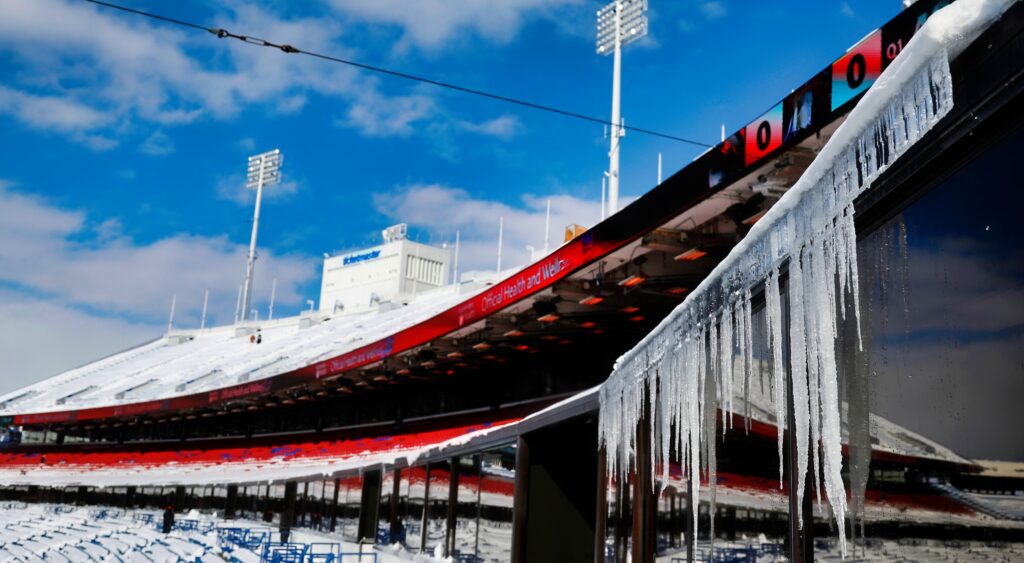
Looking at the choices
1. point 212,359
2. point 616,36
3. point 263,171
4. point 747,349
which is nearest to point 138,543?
point 747,349

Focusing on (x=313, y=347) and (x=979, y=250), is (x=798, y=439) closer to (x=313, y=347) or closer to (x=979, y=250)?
(x=979, y=250)

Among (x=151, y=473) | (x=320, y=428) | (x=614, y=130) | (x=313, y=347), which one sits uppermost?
(x=614, y=130)

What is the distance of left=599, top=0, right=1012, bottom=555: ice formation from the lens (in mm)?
2307

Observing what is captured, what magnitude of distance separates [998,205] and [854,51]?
20.8ft

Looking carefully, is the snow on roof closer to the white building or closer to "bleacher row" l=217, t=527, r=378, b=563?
"bleacher row" l=217, t=527, r=378, b=563

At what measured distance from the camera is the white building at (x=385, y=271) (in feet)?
318

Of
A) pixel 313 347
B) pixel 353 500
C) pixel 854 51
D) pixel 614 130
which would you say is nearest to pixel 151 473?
pixel 313 347

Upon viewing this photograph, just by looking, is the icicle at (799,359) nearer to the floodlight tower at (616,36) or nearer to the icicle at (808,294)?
the icicle at (808,294)

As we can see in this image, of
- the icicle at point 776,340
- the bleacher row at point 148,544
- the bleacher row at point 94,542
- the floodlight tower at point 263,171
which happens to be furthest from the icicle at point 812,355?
the floodlight tower at point 263,171

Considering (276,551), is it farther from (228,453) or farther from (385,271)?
(385,271)

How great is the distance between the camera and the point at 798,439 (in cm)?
329

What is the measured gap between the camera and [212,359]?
213 ft

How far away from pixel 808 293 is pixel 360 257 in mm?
101202

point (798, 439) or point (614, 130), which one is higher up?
point (614, 130)
